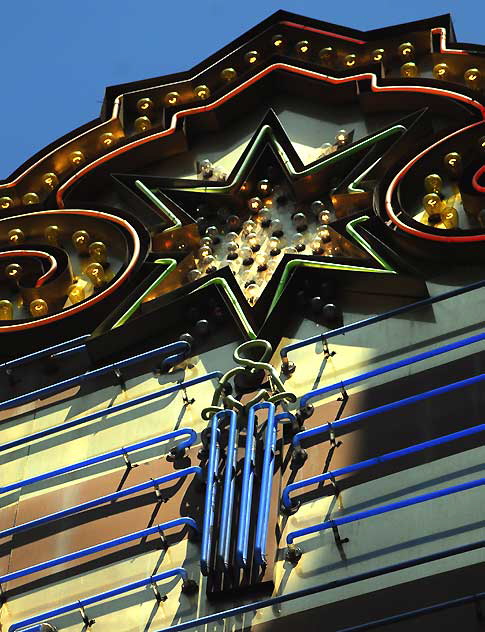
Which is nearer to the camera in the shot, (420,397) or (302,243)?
(420,397)

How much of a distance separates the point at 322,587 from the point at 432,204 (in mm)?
5622

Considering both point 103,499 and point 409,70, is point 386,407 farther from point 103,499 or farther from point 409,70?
point 409,70

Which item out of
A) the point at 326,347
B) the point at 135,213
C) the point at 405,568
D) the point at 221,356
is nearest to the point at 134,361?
the point at 221,356

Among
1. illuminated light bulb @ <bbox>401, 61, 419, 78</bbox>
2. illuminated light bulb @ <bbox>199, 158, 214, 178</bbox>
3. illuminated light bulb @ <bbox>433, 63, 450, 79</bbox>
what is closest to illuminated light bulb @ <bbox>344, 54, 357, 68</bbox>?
illuminated light bulb @ <bbox>401, 61, 419, 78</bbox>

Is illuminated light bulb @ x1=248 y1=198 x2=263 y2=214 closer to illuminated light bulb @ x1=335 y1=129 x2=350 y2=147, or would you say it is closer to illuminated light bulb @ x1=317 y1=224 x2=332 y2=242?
illuminated light bulb @ x1=317 y1=224 x2=332 y2=242

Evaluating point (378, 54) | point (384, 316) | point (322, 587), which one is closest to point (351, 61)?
point (378, 54)

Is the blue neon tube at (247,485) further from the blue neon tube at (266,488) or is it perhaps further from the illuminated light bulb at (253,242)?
the illuminated light bulb at (253,242)

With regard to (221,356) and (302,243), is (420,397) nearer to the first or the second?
(221,356)

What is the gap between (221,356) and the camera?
47.3 feet

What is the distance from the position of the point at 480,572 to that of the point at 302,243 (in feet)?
19.2

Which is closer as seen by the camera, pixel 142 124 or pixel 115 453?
pixel 115 453

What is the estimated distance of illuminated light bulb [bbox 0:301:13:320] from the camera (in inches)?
637

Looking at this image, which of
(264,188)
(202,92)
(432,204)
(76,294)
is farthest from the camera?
(202,92)

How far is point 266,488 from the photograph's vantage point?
1224cm
